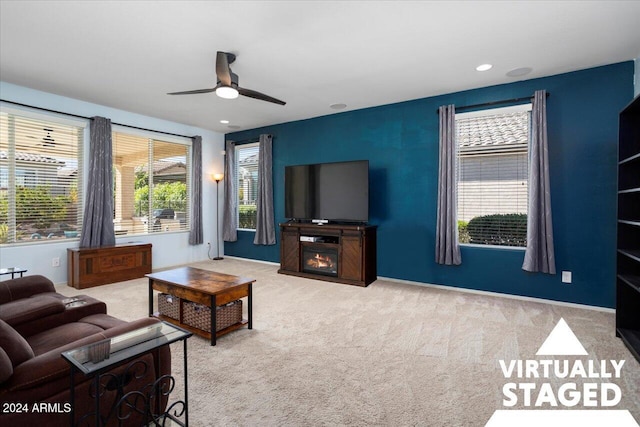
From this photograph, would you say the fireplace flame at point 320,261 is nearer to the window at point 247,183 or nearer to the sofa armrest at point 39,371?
the window at point 247,183

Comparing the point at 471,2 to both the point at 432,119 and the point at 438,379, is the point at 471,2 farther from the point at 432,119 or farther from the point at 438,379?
the point at 438,379

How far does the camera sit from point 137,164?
219 inches

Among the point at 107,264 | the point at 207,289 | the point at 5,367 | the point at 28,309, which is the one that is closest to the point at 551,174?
the point at 207,289

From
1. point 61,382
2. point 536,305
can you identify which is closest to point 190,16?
point 61,382

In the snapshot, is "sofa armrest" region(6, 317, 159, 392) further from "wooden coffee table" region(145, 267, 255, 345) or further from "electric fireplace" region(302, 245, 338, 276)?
"electric fireplace" region(302, 245, 338, 276)

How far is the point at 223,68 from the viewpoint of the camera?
2.92 m

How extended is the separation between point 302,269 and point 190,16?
3.73 m

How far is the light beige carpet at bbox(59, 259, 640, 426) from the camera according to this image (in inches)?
74.1

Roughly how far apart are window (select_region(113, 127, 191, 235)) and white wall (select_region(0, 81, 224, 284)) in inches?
7.9

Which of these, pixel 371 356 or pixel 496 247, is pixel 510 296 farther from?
pixel 371 356

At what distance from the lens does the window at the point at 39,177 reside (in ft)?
13.7

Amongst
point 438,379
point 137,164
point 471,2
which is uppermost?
point 471,2

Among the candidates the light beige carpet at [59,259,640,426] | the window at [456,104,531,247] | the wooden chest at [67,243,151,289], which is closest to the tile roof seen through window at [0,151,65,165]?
the wooden chest at [67,243,151,289]

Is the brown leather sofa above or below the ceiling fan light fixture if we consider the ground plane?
below
